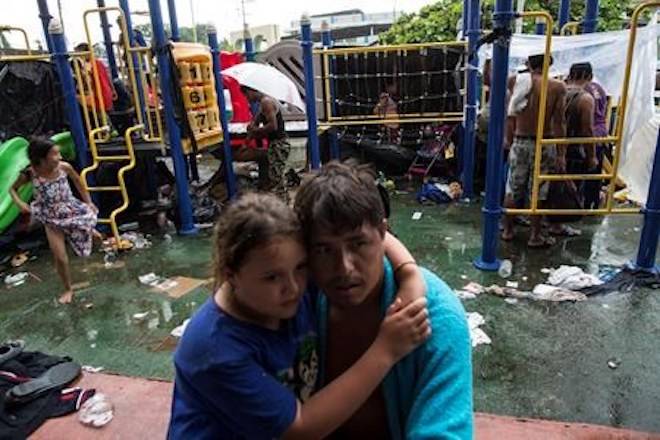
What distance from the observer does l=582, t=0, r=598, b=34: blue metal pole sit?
5.77 meters

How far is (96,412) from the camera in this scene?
2.66 metres

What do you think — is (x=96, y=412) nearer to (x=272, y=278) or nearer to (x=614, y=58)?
(x=272, y=278)

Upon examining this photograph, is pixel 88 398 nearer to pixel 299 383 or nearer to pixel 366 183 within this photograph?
pixel 299 383

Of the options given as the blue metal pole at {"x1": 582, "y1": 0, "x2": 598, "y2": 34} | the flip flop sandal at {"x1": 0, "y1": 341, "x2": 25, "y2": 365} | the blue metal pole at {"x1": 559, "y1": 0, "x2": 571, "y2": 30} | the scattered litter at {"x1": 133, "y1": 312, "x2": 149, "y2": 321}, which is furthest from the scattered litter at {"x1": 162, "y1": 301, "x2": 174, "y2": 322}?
the blue metal pole at {"x1": 559, "y1": 0, "x2": 571, "y2": 30}

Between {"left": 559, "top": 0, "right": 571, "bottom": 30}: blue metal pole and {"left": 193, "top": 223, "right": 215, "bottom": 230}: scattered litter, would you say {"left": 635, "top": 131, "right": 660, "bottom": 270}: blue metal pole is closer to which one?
{"left": 559, "top": 0, "right": 571, "bottom": 30}: blue metal pole

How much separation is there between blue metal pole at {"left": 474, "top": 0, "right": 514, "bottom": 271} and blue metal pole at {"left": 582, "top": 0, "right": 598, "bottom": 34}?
9.37 feet

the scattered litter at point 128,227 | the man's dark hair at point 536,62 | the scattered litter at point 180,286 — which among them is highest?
the man's dark hair at point 536,62

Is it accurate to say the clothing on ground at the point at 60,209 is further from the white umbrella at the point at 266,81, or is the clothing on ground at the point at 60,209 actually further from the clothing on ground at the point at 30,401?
the white umbrella at the point at 266,81

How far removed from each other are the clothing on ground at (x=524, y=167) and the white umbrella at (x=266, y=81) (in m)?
2.53

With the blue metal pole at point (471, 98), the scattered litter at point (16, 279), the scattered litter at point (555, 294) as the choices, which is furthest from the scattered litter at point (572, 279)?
the scattered litter at point (16, 279)

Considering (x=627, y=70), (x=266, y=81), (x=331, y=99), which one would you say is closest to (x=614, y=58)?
(x=627, y=70)

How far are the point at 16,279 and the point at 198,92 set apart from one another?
269 centimetres

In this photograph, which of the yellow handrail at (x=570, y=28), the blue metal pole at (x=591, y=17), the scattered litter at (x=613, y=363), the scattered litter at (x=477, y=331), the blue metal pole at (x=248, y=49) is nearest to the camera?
the scattered litter at (x=613, y=363)

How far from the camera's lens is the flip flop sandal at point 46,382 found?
2672mm
